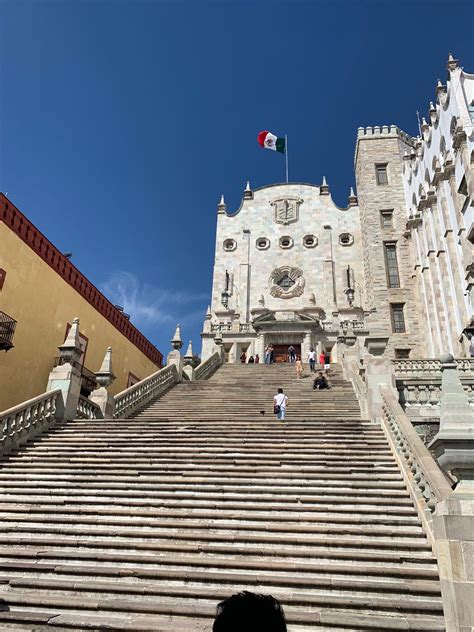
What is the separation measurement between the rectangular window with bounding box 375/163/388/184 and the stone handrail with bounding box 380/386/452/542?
91.9 ft

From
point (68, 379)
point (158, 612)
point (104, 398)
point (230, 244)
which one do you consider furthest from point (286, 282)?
point (158, 612)

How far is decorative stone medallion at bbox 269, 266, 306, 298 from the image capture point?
32750 mm

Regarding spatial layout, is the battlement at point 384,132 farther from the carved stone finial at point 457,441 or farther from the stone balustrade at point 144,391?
the carved stone finial at point 457,441

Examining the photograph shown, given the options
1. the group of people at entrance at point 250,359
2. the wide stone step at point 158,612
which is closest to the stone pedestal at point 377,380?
the wide stone step at point 158,612

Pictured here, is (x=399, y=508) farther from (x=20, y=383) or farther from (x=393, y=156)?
(x=393, y=156)

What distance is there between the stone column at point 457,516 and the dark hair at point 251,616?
3786 millimetres

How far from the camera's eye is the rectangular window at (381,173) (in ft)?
111

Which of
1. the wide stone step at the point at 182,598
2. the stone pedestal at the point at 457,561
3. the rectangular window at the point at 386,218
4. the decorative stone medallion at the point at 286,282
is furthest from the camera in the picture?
the decorative stone medallion at the point at 286,282

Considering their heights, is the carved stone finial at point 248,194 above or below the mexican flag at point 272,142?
below

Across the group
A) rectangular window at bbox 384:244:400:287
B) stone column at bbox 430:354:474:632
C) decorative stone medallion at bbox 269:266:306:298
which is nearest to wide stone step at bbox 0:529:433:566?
stone column at bbox 430:354:474:632

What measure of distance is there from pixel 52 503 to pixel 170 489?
2168 millimetres

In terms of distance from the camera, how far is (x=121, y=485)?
27.0 feet

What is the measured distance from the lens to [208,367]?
23.3 meters

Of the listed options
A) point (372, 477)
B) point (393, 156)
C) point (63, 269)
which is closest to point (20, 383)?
point (63, 269)
